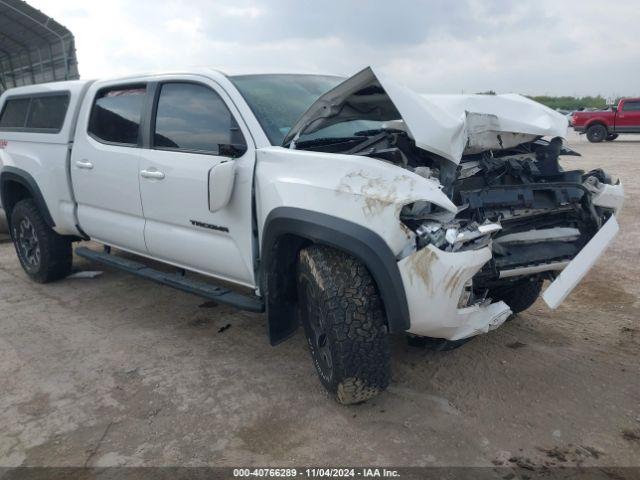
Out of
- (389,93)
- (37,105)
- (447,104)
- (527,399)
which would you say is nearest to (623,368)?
(527,399)

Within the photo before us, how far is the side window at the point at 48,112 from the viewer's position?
504cm

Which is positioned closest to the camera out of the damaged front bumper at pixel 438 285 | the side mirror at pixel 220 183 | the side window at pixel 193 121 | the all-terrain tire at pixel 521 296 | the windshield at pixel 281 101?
the damaged front bumper at pixel 438 285


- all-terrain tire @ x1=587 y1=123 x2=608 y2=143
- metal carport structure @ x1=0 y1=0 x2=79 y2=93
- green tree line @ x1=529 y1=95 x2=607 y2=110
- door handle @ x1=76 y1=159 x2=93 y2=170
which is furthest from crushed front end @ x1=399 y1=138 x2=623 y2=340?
green tree line @ x1=529 y1=95 x2=607 y2=110

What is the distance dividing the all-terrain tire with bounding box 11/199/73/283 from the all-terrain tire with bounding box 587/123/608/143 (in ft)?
71.5

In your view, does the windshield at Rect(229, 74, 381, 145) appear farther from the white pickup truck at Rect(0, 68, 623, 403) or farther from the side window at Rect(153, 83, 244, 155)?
the side window at Rect(153, 83, 244, 155)

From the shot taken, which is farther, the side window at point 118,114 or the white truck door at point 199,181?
the side window at point 118,114

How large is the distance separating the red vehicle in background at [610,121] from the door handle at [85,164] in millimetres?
21798

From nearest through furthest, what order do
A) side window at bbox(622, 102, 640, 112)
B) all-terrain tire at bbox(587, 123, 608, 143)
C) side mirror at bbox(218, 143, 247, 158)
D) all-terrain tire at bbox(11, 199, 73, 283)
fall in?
side mirror at bbox(218, 143, 247, 158)
all-terrain tire at bbox(11, 199, 73, 283)
side window at bbox(622, 102, 640, 112)
all-terrain tire at bbox(587, 123, 608, 143)

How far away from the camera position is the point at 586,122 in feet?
72.6

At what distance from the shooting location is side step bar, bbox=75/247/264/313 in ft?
11.4

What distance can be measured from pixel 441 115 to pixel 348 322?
45.7 inches

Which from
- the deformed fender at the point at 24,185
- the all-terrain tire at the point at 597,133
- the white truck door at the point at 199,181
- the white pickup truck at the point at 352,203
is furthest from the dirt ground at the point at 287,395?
the all-terrain tire at the point at 597,133

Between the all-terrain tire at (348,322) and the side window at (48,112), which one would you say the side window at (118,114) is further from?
the all-terrain tire at (348,322)

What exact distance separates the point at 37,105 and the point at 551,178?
4.76 meters
